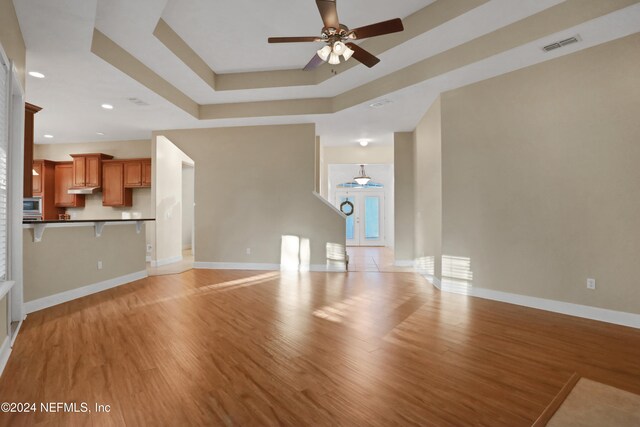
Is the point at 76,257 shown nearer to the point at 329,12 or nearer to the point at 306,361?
the point at 306,361

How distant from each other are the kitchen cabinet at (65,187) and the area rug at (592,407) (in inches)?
381

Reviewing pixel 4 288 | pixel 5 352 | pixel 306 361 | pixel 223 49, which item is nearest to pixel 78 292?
pixel 5 352

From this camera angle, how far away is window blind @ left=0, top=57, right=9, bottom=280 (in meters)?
2.46

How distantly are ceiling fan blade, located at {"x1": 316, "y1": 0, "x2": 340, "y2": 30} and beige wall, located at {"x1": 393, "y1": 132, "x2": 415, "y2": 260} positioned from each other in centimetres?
484

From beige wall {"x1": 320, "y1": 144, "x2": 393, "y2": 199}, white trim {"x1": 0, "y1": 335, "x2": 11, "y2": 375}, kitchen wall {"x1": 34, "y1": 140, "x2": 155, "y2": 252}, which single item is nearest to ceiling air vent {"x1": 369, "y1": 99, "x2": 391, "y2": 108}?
beige wall {"x1": 320, "y1": 144, "x2": 393, "y2": 199}

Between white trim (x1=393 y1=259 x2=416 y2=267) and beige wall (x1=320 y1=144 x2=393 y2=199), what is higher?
beige wall (x1=320 y1=144 x2=393 y2=199)

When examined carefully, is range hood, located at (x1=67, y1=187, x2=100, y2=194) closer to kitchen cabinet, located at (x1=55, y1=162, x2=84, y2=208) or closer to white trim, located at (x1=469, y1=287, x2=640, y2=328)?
kitchen cabinet, located at (x1=55, y1=162, x2=84, y2=208)

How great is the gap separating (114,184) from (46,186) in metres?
1.81

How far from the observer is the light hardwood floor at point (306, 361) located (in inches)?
72.5

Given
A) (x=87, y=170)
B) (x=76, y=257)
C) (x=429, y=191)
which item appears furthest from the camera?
(x=87, y=170)

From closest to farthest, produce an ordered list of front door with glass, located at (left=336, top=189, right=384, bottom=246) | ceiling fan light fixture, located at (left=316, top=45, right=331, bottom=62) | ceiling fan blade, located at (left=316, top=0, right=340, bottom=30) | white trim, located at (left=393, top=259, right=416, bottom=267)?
ceiling fan blade, located at (left=316, top=0, right=340, bottom=30)
ceiling fan light fixture, located at (left=316, top=45, right=331, bottom=62)
white trim, located at (left=393, top=259, right=416, bottom=267)
front door with glass, located at (left=336, top=189, right=384, bottom=246)

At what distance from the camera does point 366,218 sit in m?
12.7

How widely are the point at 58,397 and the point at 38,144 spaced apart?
8996mm

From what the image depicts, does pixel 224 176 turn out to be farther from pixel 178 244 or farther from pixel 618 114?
pixel 618 114
